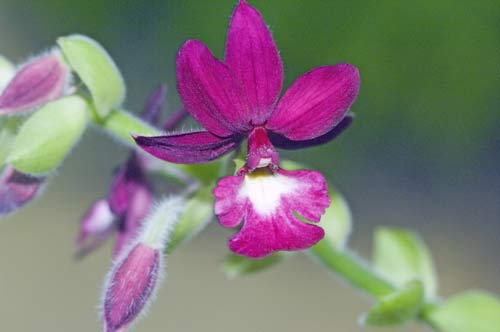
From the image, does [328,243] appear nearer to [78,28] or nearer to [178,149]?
[178,149]

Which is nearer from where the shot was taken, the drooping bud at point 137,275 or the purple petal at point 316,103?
the purple petal at point 316,103

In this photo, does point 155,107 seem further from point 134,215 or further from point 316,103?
point 316,103

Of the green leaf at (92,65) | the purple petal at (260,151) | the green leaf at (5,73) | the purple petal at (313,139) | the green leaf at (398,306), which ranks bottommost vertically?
the green leaf at (5,73)

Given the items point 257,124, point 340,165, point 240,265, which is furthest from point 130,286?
point 340,165

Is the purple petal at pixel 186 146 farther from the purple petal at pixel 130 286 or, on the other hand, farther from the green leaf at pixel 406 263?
the green leaf at pixel 406 263

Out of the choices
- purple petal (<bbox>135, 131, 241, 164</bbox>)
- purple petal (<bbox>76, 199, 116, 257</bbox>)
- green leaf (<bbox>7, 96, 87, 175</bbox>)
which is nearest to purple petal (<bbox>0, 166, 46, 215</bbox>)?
green leaf (<bbox>7, 96, 87, 175</bbox>)

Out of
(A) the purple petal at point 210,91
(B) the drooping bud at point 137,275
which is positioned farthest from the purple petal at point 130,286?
(A) the purple petal at point 210,91

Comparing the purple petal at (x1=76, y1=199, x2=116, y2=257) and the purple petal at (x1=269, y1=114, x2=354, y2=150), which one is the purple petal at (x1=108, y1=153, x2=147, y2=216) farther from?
the purple petal at (x1=269, y1=114, x2=354, y2=150)
